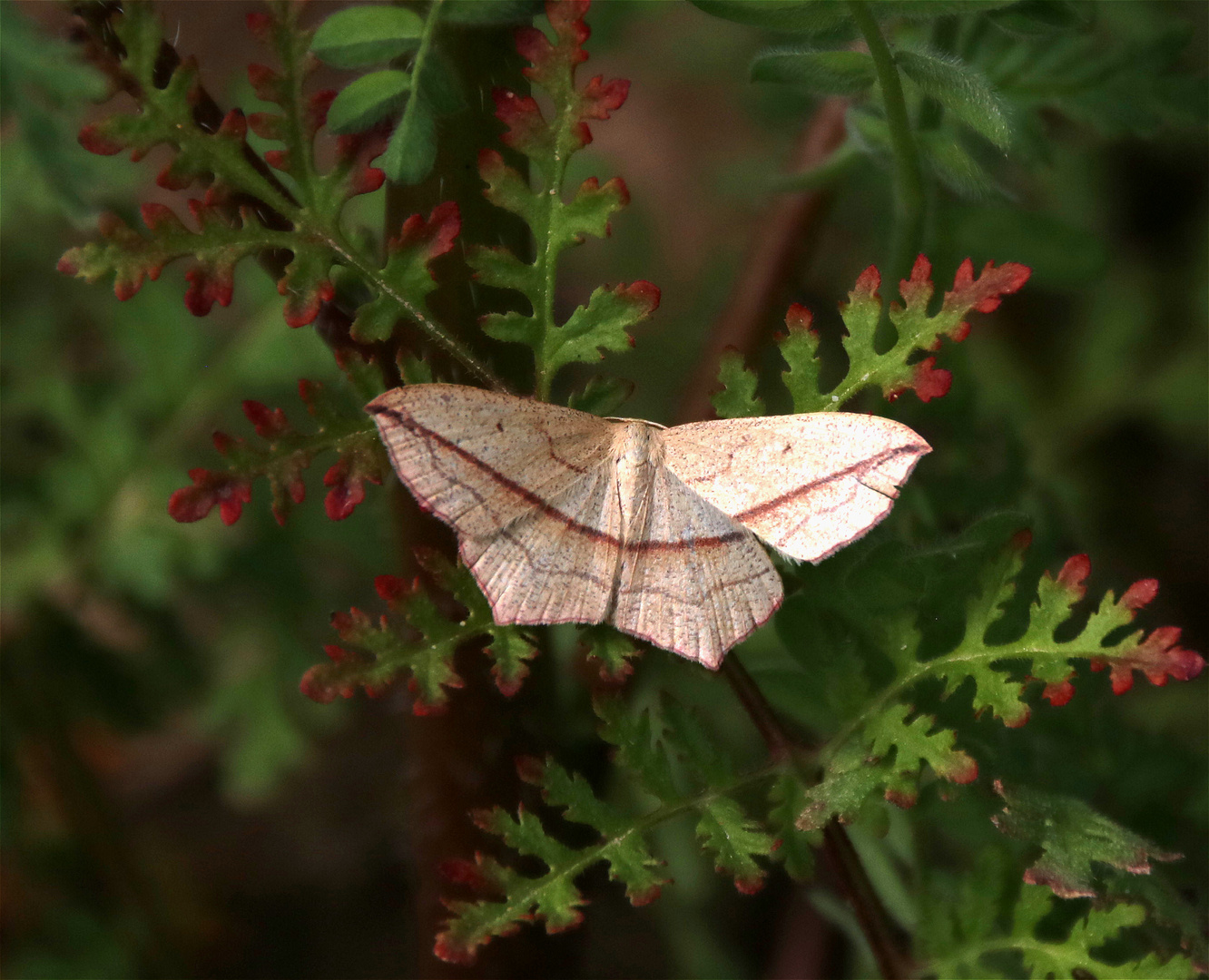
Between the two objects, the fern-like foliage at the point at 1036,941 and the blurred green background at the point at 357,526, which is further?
the blurred green background at the point at 357,526

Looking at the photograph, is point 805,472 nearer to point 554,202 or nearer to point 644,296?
point 644,296

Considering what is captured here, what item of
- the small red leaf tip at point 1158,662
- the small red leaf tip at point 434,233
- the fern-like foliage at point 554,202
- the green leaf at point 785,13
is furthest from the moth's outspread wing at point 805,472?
the green leaf at point 785,13

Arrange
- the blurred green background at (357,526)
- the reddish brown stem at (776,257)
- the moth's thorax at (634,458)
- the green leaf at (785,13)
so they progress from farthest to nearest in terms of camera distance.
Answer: the reddish brown stem at (776,257) < the blurred green background at (357,526) < the moth's thorax at (634,458) < the green leaf at (785,13)

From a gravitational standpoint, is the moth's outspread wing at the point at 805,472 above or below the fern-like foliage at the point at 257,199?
below

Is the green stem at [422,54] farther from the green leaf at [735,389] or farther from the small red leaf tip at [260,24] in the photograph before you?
the green leaf at [735,389]

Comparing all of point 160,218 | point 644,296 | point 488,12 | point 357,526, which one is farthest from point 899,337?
point 357,526

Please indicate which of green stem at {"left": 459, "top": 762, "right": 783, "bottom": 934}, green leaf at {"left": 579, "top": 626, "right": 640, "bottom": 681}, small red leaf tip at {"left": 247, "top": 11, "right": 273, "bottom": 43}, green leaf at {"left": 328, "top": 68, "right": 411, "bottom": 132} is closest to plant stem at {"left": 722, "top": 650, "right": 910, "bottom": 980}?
green stem at {"left": 459, "top": 762, "right": 783, "bottom": 934}

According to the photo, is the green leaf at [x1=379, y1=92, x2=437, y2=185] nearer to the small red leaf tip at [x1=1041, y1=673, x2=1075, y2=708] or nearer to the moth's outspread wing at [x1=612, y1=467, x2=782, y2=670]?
the moth's outspread wing at [x1=612, y1=467, x2=782, y2=670]
